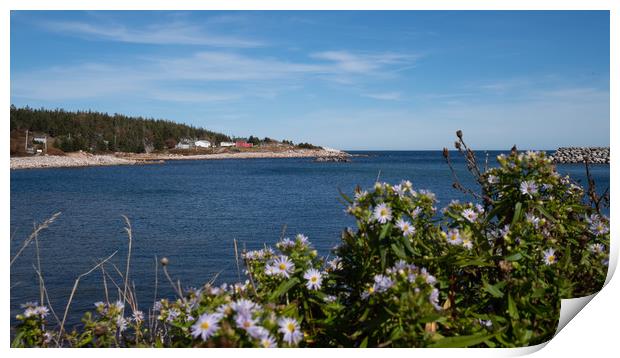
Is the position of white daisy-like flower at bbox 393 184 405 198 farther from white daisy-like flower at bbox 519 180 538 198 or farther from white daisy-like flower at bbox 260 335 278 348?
white daisy-like flower at bbox 260 335 278 348

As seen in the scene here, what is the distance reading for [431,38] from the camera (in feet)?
8.62

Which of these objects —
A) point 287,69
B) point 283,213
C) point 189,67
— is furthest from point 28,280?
point 283,213

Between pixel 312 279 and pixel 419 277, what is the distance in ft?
1.22

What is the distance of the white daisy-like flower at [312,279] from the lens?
4.98ft

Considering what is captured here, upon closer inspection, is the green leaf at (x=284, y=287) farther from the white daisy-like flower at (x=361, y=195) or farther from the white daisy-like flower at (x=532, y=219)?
the white daisy-like flower at (x=532, y=219)

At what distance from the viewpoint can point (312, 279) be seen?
1.52m

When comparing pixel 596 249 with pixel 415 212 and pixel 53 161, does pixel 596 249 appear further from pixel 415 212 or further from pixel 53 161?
pixel 53 161

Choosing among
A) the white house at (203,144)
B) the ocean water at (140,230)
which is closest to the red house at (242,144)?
the white house at (203,144)

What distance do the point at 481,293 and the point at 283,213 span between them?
8694 millimetres

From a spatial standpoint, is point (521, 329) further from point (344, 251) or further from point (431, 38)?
point (431, 38)

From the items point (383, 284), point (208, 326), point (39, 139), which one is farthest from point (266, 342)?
point (39, 139)

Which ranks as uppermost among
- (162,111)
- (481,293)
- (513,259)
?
(162,111)

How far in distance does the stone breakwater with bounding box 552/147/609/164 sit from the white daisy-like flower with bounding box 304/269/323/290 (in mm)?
1366

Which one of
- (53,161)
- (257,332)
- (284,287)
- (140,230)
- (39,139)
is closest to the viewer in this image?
(257,332)
